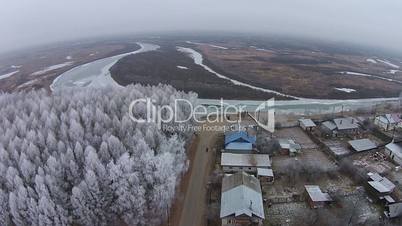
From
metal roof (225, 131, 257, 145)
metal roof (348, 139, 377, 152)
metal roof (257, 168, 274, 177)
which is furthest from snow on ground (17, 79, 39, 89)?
metal roof (348, 139, 377, 152)

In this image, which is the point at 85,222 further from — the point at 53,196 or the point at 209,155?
the point at 209,155

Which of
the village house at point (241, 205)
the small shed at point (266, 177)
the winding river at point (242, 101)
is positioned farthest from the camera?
the winding river at point (242, 101)

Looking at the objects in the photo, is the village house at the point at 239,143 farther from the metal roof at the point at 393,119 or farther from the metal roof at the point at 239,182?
the metal roof at the point at 393,119

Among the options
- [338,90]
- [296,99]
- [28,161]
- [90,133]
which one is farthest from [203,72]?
[28,161]

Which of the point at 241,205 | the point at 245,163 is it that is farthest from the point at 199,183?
the point at 241,205

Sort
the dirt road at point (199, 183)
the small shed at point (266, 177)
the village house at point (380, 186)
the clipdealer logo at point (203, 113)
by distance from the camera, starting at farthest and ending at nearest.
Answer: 1. the clipdealer logo at point (203, 113)
2. the small shed at point (266, 177)
3. the village house at point (380, 186)
4. the dirt road at point (199, 183)

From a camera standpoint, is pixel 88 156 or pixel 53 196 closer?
pixel 53 196

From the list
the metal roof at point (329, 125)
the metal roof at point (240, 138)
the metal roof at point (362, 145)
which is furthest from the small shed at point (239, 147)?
the metal roof at point (329, 125)

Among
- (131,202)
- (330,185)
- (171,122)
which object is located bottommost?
(330,185)
